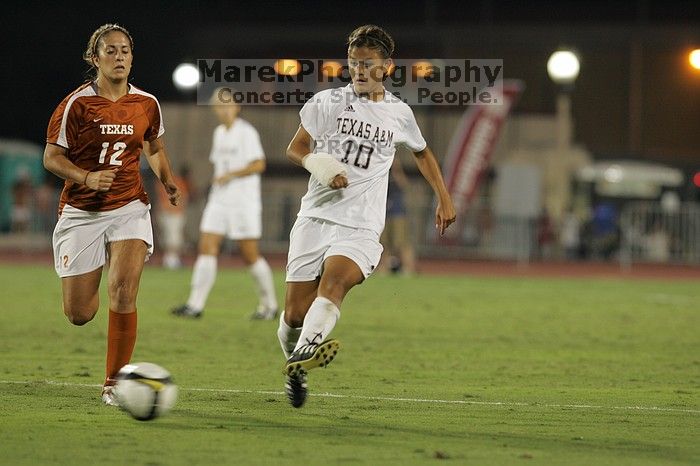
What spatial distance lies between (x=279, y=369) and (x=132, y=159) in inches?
109

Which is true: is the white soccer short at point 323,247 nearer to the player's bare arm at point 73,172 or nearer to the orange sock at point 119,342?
the orange sock at point 119,342

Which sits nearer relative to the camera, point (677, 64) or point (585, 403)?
point (585, 403)

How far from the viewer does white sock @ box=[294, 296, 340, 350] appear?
305 inches

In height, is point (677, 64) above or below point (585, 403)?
above

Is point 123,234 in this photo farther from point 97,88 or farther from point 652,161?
point 652,161

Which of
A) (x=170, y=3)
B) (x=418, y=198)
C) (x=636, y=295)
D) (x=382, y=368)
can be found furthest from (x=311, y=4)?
(x=382, y=368)

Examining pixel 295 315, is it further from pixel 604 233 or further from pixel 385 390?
pixel 604 233

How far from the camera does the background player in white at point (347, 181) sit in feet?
26.6

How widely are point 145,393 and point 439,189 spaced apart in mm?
2514

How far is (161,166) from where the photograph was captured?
8.75m

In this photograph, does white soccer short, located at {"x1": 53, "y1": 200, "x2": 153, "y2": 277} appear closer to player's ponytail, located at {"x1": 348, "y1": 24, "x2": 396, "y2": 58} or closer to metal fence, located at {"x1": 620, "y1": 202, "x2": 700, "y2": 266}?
player's ponytail, located at {"x1": 348, "y1": 24, "x2": 396, "y2": 58}

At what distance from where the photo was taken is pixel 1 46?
50688mm

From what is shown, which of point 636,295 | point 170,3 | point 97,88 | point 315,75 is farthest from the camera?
point 170,3

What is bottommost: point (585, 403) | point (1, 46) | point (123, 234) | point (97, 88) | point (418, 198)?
point (585, 403)
